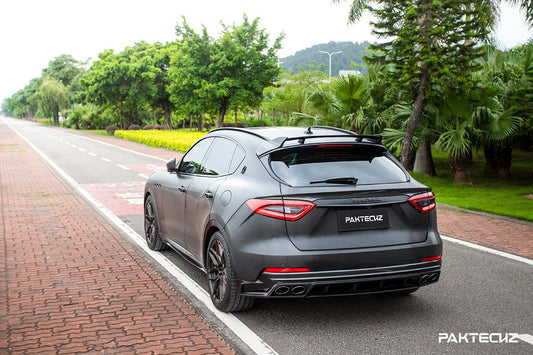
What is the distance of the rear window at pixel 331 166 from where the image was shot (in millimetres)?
4500

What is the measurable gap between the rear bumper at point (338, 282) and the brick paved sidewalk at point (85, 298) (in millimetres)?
559

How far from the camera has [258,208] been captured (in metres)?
4.36

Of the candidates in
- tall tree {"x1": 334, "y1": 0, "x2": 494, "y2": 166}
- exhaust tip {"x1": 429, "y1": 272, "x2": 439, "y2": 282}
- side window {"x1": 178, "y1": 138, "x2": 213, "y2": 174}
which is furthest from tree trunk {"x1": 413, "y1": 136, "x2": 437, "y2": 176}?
exhaust tip {"x1": 429, "y1": 272, "x2": 439, "y2": 282}

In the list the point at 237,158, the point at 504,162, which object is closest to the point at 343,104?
the point at 504,162

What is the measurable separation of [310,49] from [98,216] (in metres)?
97.6

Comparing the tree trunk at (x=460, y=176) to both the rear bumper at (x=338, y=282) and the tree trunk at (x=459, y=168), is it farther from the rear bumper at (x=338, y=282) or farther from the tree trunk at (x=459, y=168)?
the rear bumper at (x=338, y=282)

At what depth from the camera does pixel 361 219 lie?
14.3 ft

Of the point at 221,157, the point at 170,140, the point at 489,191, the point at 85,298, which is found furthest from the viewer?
the point at 170,140

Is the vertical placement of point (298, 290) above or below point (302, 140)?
below

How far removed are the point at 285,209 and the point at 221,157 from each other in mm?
1417

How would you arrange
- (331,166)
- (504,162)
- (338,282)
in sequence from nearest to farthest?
(338,282) < (331,166) < (504,162)

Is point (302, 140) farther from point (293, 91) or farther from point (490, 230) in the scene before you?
point (293, 91)

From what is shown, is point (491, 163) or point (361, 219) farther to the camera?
point (491, 163)

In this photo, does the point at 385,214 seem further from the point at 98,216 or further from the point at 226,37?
the point at 226,37
